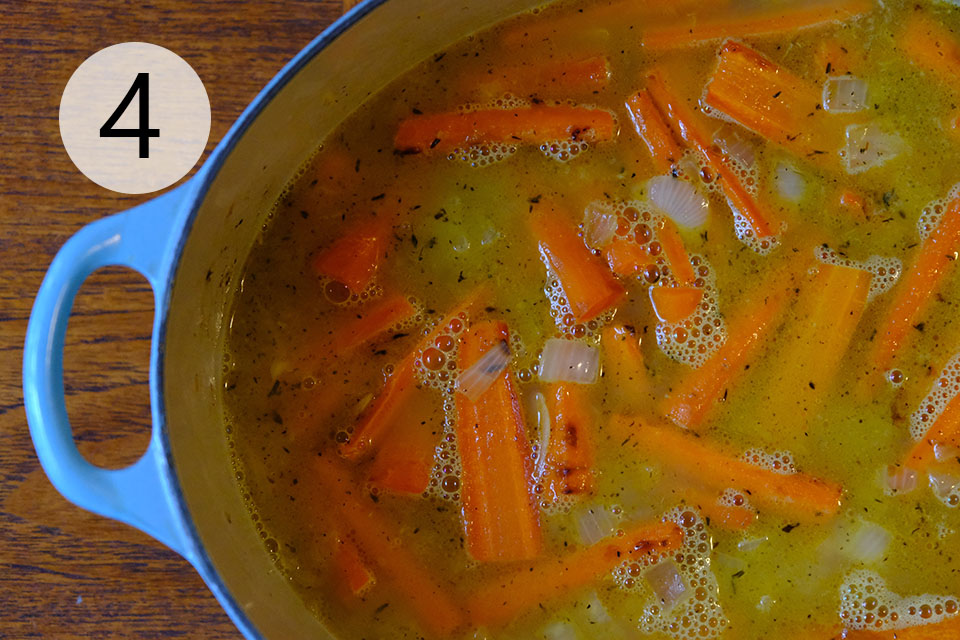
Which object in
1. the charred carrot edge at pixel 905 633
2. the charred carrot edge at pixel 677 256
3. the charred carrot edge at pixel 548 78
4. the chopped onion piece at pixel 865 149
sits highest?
the charred carrot edge at pixel 548 78

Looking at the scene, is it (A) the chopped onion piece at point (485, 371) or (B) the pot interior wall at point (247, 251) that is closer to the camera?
(B) the pot interior wall at point (247, 251)

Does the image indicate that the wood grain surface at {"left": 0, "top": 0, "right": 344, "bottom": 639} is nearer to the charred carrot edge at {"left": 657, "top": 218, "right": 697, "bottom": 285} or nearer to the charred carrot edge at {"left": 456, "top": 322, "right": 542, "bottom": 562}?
the charred carrot edge at {"left": 456, "top": 322, "right": 542, "bottom": 562}

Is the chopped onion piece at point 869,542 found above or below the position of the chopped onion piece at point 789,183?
below

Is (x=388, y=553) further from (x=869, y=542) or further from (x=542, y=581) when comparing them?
(x=869, y=542)

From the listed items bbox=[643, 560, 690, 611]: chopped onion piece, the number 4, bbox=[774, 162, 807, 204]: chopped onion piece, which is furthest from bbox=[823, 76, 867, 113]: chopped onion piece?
the number 4

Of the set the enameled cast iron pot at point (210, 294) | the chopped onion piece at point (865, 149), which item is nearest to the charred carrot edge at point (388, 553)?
the enameled cast iron pot at point (210, 294)

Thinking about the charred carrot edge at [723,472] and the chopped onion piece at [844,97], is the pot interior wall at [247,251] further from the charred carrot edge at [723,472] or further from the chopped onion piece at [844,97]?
the charred carrot edge at [723,472]
